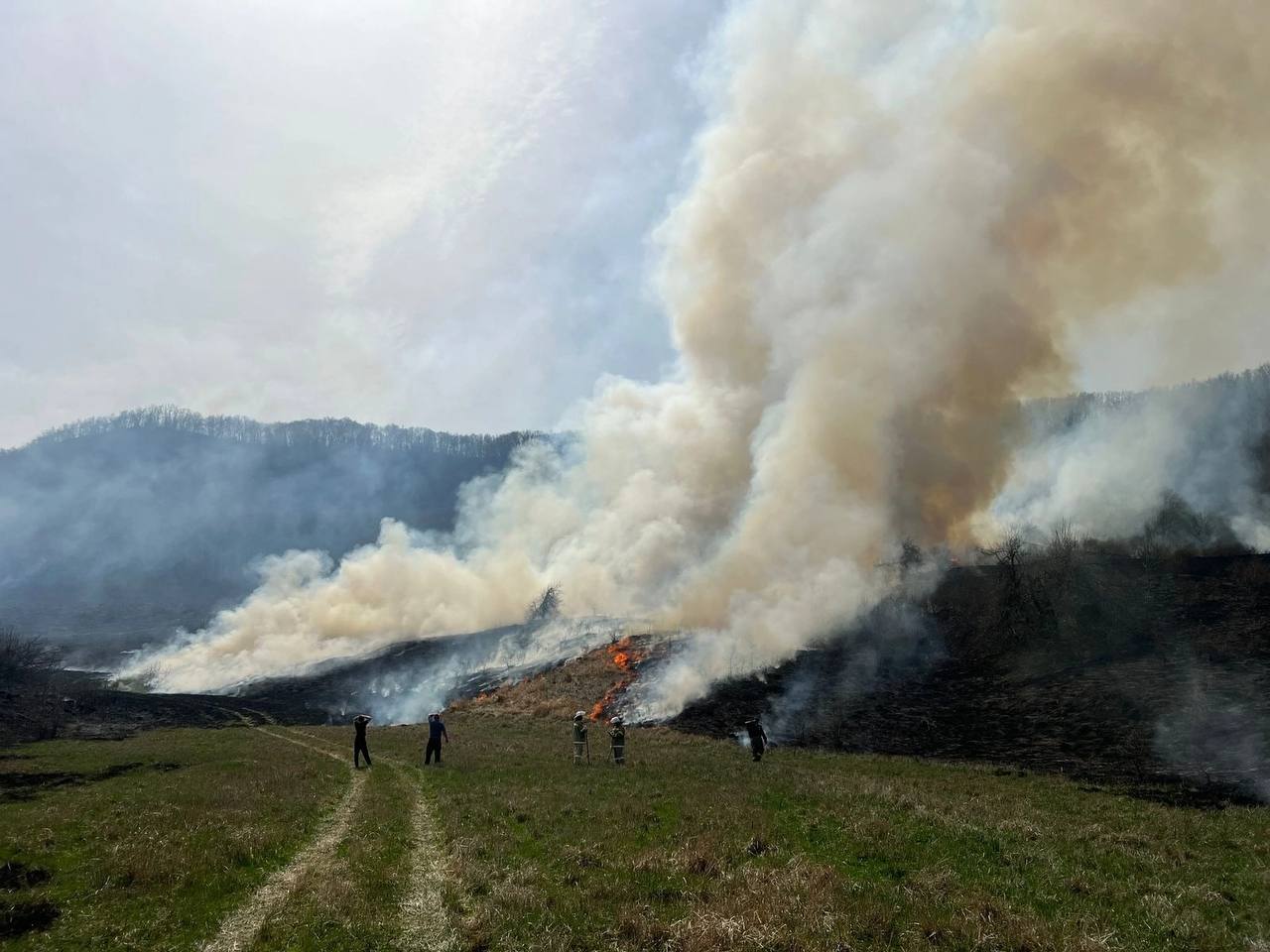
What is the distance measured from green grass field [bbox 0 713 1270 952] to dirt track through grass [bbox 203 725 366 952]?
0.58 feet

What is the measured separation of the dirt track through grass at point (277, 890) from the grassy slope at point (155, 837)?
31 centimetres

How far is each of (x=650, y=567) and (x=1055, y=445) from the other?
91.5m

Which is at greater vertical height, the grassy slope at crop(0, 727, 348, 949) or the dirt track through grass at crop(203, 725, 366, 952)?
the grassy slope at crop(0, 727, 348, 949)

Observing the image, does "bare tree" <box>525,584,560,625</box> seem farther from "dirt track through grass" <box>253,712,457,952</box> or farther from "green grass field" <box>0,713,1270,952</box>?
"dirt track through grass" <box>253,712,457,952</box>

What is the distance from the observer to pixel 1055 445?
431ft

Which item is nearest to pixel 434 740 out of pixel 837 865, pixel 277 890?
pixel 277 890

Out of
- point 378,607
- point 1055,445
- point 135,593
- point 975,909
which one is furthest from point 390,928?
point 135,593

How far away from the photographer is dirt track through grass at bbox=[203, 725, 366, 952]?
10.5 meters

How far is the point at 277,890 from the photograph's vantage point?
12.6 metres

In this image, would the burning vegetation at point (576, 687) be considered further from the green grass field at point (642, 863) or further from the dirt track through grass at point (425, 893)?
the dirt track through grass at point (425, 893)

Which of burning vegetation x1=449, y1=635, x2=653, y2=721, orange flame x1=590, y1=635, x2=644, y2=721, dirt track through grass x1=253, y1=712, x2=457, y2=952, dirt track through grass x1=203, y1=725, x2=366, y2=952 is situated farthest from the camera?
burning vegetation x1=449, y1=635, x2=653, y2=721

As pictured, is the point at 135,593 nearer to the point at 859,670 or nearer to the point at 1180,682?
the point at 859,670

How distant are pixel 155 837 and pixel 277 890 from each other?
5475 millimetres

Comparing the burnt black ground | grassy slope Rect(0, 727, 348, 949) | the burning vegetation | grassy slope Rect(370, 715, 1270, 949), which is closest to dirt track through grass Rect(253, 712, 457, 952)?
grassy slope Rect(370, 715, 1270, 949)
